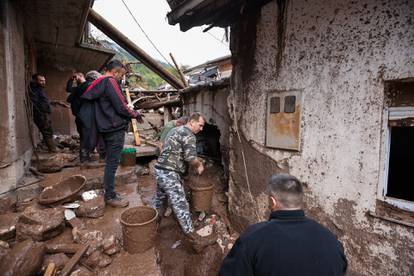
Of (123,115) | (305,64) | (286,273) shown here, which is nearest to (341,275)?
(286,273)

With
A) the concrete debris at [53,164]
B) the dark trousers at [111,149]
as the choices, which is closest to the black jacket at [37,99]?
the concrete debris at [53,164]

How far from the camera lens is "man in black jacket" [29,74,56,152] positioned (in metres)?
5.05

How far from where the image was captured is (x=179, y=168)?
363cm

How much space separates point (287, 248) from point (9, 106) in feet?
13.8

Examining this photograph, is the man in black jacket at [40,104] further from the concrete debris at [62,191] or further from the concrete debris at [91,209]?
the concrete debris at [91,209]

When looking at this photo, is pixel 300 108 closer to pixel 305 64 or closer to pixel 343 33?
pixel 305 64

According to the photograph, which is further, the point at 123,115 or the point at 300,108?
the point at 123,115

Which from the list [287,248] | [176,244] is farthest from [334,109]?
[176,244]

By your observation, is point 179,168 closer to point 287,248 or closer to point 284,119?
point 284,119

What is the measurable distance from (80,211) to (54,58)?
6478 mm

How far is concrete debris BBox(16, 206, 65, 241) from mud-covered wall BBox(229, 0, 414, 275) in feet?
9.88

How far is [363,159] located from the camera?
2361mm

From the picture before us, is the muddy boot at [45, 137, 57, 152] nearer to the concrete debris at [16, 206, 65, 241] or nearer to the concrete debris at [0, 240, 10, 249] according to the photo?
the concrete debris at [16, 206, 65, 241]

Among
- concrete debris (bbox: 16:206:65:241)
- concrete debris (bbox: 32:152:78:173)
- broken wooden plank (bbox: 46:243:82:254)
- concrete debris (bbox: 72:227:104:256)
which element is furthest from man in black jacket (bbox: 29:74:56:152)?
broken wooden plank (bbox: 46:243:82:254)
